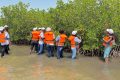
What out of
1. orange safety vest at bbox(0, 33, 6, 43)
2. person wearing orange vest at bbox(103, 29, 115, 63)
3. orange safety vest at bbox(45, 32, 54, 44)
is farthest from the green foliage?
orange safety vest at bbox(0, 33, 6, 43)

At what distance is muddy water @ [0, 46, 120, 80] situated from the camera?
14953 millimetres

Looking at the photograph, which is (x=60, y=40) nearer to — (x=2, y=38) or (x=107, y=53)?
(x=107, y=53)

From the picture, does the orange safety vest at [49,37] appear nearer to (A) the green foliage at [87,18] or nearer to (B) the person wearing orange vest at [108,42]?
(A) the green foliage at [87,18]

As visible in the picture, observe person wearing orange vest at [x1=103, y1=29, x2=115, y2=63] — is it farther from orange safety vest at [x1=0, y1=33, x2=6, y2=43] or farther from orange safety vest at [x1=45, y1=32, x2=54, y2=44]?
orange safety vest at [x1=0, y1=33, x2=6, y2=43]

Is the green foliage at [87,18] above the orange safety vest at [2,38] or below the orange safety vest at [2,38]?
above

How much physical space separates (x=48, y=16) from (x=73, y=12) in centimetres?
344

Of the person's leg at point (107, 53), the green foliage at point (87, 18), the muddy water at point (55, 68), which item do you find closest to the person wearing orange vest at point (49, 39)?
the muddy water at point (55, 68)

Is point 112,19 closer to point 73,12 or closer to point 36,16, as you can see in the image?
point 73,12

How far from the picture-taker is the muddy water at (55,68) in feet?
49.1

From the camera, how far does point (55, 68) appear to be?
1689 cm

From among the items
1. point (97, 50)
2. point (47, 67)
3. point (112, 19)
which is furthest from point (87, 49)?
point (47, 67)

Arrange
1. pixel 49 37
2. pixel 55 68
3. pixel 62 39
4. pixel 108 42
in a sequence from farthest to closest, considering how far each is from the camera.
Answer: pixel 49 37, pixel 62 39, pixel 108 42, pixel 55 68

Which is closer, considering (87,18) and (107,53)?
(107,53)

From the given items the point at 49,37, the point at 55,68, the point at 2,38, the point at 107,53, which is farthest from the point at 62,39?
the point at 2,38
